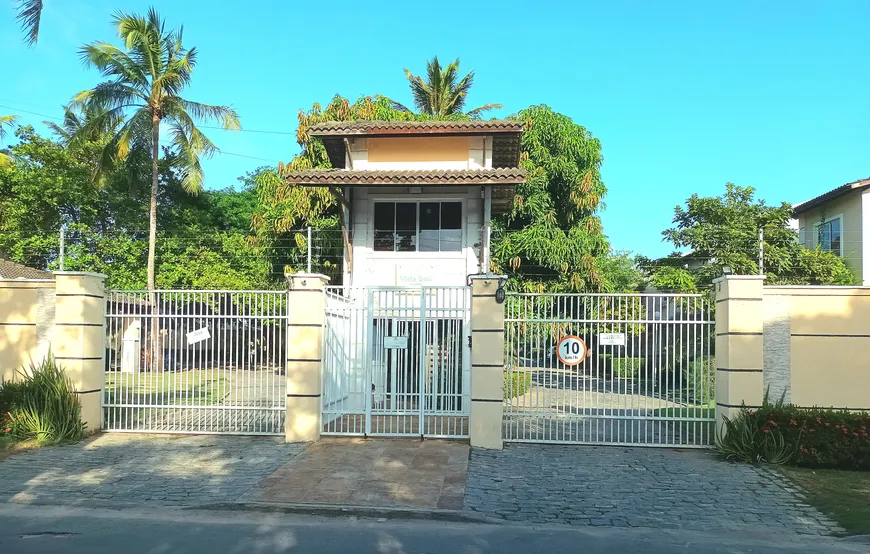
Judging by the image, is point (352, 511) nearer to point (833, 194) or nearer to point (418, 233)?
point (418, 233)

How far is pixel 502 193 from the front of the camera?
47.9 ft

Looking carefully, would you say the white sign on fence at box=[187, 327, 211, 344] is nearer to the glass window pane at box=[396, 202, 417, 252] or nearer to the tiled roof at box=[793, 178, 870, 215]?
the glass window pane at box=[396, 202, 417, 252]

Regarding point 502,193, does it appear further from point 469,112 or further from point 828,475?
point 469,112

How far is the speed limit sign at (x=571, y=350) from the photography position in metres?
9.09

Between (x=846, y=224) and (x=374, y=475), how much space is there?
2373cm

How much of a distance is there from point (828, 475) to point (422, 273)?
8370mm

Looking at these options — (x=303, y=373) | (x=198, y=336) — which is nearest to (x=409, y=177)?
(x=303, y=373)

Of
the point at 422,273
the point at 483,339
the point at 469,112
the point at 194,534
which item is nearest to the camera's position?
the point at 194,534

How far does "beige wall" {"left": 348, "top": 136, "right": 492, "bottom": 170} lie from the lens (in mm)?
14492

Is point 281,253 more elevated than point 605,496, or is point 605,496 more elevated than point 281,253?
point 281,253

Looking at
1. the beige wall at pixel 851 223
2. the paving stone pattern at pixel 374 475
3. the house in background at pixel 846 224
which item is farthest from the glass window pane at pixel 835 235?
the paving stone pattern at pixel 374 475

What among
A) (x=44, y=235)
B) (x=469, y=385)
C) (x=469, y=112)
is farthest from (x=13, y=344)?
(x=469, y=112)

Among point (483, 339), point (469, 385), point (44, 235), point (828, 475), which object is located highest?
point (44, 235)

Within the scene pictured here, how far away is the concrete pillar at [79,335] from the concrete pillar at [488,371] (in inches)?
235
